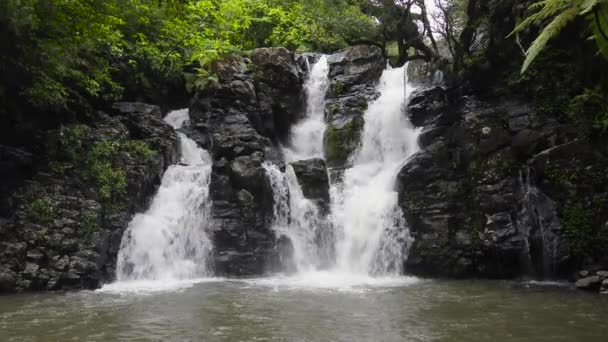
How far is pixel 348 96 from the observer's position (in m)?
19.8

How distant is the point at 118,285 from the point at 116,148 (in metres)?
4.62

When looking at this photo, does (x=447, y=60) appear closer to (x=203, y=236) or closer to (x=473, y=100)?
(x=473, y=100)

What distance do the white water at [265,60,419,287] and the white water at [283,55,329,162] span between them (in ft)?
6.72

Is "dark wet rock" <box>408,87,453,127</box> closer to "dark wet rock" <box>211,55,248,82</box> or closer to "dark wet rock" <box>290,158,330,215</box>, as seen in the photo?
"dark wet rock" <box>290,158,330,215</box>

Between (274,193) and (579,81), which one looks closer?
(579,81)

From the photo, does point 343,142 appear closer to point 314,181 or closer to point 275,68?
point 314,181

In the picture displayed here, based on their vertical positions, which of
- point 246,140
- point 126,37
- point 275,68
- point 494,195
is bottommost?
point 494,195

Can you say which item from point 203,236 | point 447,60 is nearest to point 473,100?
point 447,60

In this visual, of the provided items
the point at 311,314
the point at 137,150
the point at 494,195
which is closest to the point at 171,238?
the point at 137,150

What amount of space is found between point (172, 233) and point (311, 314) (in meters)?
6.87

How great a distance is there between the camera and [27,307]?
28.8 feet

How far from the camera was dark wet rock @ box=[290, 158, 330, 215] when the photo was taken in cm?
1545

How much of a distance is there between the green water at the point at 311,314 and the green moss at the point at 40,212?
2.44 meters

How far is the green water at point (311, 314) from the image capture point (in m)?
6.69
